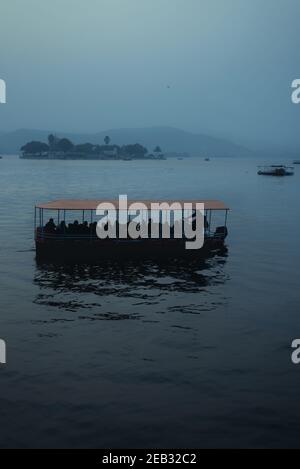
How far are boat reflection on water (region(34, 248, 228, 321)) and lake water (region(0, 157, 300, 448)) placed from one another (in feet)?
0.26

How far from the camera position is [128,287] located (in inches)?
1262

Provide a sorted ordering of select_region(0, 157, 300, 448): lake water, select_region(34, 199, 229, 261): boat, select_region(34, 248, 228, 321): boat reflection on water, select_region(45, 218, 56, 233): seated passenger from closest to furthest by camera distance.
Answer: select_region(0, 157, 300, 448): lake water < select_region(34, 248, 228, 321): boat reflection on water < select_region(34, 199, 229, 261): boat < select_region(45, 218, 56, 233): seated passenger

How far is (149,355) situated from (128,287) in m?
10.5

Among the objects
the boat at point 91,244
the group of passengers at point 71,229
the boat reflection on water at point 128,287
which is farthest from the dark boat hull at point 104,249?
the boat reflection on water at point 128,287

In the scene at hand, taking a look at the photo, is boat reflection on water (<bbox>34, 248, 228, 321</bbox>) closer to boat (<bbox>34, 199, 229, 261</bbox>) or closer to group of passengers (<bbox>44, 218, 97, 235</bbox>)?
boat (<bbox>34, 199, 229, 261</bbox>)

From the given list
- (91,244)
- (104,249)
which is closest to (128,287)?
(104,249)

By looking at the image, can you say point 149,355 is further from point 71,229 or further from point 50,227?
point 50,227

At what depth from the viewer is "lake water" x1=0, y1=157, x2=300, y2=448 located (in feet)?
54.1

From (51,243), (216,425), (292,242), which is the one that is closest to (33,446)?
(216,425)

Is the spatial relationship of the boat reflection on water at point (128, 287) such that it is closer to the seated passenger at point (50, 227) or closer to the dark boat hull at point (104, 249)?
the dark boat hull at point (104, 249)

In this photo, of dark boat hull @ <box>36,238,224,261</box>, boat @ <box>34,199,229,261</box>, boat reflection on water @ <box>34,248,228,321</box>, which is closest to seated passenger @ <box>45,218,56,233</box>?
boat @ <box>34,199,229,261</box>

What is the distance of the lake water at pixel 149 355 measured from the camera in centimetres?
1648
